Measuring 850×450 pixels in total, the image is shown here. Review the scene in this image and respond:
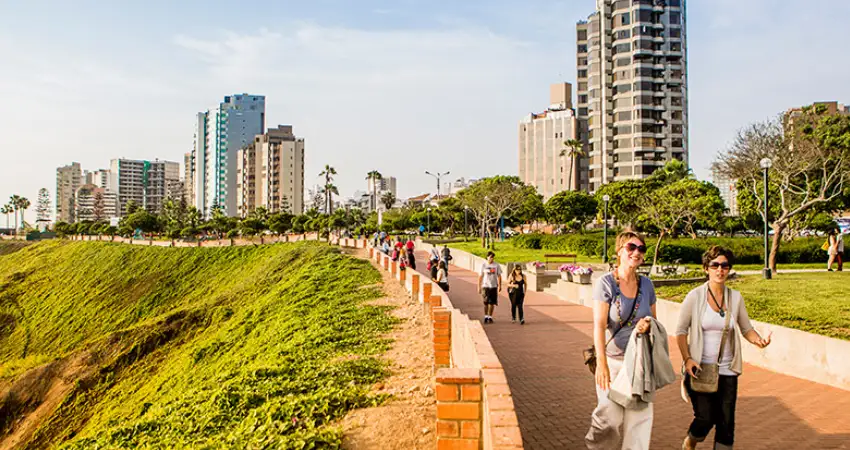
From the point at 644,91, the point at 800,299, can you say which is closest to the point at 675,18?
the point at 644,91

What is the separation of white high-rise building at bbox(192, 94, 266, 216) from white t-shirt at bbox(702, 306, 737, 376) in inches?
5555

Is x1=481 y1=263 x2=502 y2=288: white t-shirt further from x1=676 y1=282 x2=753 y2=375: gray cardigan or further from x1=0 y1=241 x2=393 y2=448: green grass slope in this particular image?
x1=676 y1=282 x2=753 y2=375: gray cardigan

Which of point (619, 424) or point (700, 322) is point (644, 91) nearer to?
point (700, 322)

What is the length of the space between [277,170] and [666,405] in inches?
4962

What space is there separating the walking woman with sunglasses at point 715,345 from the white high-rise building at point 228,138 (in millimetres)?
141034

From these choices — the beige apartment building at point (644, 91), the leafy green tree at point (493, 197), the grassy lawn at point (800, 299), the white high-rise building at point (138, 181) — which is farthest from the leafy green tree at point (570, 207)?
the white high-rise building at point (138, 181)

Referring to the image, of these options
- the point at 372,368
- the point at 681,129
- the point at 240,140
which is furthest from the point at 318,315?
the point at 240,140

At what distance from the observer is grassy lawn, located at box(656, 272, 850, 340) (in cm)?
1087

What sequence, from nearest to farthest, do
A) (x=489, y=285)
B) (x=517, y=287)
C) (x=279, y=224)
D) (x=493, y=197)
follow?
(x=489, y=285) < (x=517, y=287) < (x=493, y=197) < (x=279, y=224)

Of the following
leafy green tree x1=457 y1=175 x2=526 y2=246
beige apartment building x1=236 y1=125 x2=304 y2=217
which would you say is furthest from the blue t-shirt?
beige apartment building x1=236 y1=125 x2=304 y2=217

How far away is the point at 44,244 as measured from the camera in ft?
230

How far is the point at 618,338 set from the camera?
4.03 m

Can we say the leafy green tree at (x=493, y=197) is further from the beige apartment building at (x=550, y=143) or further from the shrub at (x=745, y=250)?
the beige apartment building at (x=550, y=143)

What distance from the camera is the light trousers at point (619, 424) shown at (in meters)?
3.98
